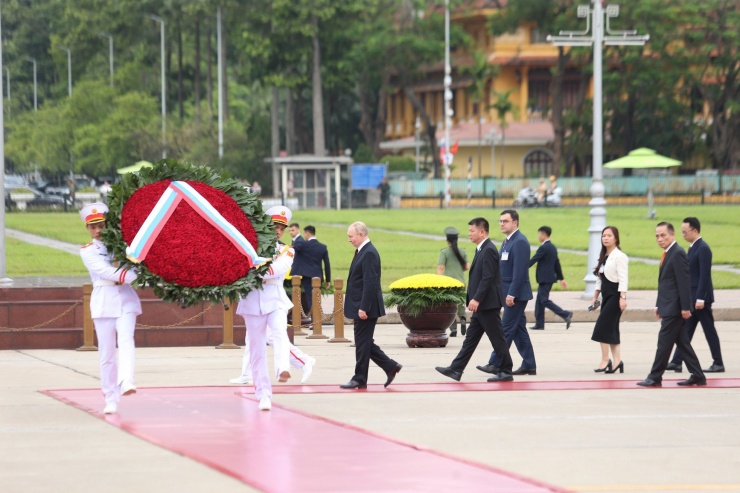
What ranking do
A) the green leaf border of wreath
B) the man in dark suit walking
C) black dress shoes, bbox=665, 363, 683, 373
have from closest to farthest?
the green leaf border of wreath
the man in dark suit walking
black dress shoes, bbox=665, 363, 683, 373

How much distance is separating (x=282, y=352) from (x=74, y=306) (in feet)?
21.4

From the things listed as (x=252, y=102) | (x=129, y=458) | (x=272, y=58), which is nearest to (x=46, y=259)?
(x=129, y=458)

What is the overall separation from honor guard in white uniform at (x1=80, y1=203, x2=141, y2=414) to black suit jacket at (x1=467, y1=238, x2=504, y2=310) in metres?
4.03

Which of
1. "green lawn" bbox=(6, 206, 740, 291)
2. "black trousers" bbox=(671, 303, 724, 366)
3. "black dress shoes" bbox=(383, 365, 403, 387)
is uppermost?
"black trousers" bbox=(671, 303, 724, 366)

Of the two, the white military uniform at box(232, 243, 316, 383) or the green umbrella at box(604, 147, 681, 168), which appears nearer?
the white military uniform at box(232, 243, 316, 383)

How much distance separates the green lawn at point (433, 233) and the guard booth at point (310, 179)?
19.7 feet

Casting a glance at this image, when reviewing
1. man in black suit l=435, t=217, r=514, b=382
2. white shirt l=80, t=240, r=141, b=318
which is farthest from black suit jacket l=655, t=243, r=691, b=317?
white shirt l=80, t=240, r=141, b=318

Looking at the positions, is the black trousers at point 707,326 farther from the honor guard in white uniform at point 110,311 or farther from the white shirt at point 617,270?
the honor guard in white uniform at point 110,311

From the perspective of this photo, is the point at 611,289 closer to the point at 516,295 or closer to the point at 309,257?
the point at 516,295

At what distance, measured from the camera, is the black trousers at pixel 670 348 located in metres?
15.0

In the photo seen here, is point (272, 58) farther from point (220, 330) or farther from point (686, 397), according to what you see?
point (686, 397)

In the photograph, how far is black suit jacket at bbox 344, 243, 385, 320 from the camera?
14.5 m

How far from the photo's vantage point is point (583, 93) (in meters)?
80.4

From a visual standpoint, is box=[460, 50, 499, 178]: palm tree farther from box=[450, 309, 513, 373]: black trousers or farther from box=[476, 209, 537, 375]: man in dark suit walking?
box=[450, 309, 513, 373]: black trousers
